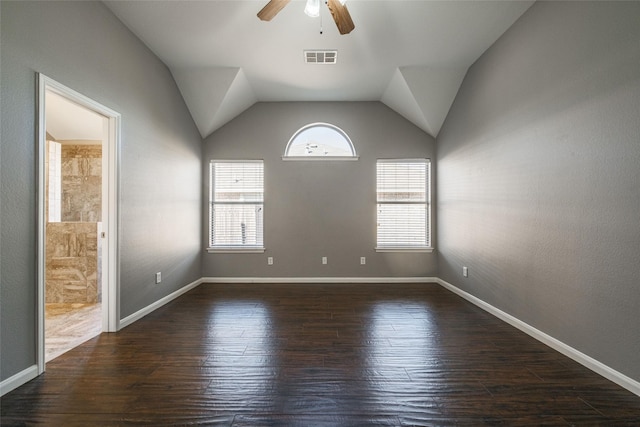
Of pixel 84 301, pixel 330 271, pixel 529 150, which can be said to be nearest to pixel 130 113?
pixel 84 301

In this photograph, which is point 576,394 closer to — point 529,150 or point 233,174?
point 529,150

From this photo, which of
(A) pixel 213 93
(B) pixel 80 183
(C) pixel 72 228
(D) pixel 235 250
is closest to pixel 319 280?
(D) pixel 235 250

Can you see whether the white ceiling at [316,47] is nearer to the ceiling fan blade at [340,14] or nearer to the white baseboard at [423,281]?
the ceiling fan blade at [340,14]

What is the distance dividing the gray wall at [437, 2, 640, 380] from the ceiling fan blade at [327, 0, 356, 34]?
1.72 m

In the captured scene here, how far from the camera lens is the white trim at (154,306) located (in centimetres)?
283

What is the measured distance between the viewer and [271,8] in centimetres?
220

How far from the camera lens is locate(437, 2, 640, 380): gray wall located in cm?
180

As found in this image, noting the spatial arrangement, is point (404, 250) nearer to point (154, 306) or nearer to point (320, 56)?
point (320, 56)

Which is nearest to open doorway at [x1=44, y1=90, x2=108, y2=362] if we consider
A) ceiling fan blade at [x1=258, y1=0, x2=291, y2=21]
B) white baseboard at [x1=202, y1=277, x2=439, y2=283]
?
white baseboard at [x1=202, y1=277, x2=439, y2=283]

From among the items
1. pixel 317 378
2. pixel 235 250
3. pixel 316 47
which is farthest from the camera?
pixel 235 250

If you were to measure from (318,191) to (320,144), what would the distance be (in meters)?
0.80

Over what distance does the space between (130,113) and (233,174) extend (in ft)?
6.19

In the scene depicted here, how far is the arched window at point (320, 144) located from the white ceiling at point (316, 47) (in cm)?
49

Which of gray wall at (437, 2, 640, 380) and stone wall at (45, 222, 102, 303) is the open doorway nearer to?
stone wall at (45, 222, 102, 303)
